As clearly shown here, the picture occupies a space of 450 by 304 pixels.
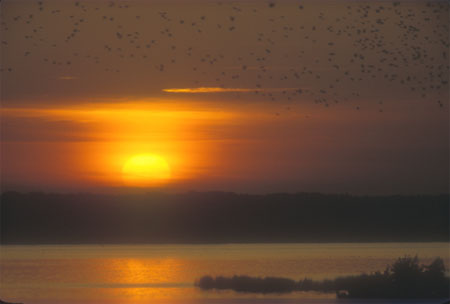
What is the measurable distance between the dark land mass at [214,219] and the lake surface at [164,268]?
0.29 m

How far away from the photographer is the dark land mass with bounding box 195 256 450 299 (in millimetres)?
11133

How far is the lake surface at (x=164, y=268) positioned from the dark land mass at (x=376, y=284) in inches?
Answer: 7.8

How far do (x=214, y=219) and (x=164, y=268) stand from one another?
2.53 meters

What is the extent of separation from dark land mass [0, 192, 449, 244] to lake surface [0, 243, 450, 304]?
0.29m

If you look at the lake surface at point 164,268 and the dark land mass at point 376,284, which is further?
the lake surface at point 164,268

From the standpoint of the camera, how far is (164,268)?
14.9 metres

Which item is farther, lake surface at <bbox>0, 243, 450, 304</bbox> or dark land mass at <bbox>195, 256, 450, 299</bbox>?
lake surface at <bbox>0, 243, 450, 304</bbox>

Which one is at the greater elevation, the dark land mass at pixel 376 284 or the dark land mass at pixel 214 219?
the dark land mass at pixel 214 219

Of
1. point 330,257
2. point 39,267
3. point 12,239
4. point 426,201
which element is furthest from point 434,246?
point 12,239

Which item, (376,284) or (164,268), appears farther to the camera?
(164,268)

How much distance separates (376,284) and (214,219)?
5.68 m

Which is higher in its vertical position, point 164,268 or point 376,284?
point 164,268

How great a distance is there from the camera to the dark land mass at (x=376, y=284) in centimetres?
1113

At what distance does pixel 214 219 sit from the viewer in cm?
1717
